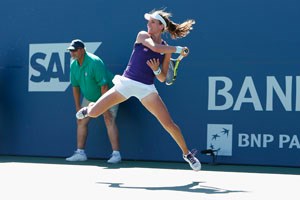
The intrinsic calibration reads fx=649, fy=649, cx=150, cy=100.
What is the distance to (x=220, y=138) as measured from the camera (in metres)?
8.02

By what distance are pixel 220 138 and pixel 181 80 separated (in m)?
0.89

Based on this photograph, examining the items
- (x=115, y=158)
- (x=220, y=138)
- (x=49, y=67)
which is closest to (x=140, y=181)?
(x=115, y=158)

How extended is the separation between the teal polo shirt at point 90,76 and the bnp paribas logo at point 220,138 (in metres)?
1.46

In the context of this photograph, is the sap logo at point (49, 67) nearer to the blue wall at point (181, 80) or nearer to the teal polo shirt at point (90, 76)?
the blue wall at point (181, 80)

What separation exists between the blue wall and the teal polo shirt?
0.41m

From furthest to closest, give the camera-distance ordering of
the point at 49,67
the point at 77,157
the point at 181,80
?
the point at 49,67 → the point at 77,157 → the point at 181,80

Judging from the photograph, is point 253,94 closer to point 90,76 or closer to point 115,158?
point 115,158

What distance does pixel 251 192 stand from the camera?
18.1 feet

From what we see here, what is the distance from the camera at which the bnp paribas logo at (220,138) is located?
7973 mm

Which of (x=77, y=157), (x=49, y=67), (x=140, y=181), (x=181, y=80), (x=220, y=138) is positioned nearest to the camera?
(x=140, y=181)

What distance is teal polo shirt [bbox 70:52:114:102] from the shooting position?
26.9 ft

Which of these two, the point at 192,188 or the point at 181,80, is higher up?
the point at 181,80

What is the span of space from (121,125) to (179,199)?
11.8ft

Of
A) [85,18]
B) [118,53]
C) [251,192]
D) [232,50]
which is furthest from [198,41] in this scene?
[251,192]
